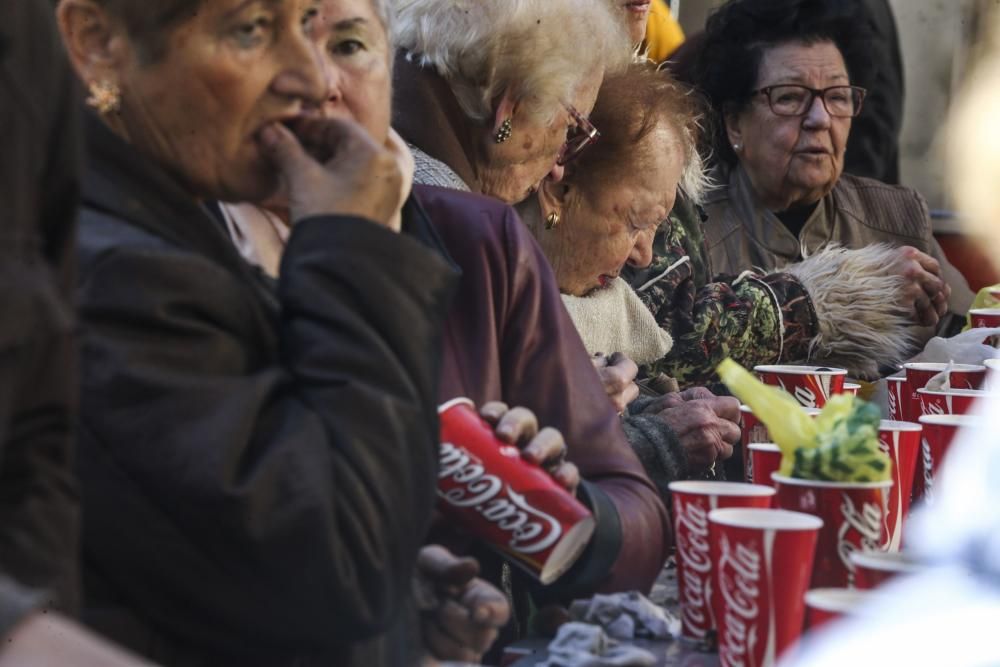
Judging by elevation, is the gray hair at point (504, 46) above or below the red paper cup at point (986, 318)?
above

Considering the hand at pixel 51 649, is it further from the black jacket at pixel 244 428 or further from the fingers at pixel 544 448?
the fingers at pixel 544 448

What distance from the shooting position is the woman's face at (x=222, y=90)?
1.38 metres

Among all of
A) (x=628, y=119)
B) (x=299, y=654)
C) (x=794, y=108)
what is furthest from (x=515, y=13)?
(x=794, y=108)

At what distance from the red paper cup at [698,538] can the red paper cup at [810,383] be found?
0.86 metres

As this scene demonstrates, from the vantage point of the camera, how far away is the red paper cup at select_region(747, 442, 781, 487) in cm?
178

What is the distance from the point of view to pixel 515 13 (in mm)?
2385

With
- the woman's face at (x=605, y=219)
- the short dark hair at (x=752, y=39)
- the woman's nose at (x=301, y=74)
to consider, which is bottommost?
the woman's face at (x=605, y=219)

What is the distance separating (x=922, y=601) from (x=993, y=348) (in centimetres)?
154

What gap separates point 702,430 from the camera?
8.68 feet

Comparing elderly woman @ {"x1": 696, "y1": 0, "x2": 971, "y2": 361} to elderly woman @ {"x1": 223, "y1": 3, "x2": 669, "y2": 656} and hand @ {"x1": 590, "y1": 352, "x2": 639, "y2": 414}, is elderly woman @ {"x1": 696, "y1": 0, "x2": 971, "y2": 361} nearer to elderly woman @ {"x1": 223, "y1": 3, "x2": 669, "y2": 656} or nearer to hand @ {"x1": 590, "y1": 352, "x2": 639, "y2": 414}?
hand @ {"x1": 590, "y1": 352, "x2": 639, "y2": 414}

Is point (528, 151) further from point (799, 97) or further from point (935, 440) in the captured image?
point (799, 97)

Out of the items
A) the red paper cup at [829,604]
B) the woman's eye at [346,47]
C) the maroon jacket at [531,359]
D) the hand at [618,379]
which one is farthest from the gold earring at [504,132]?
the red paper cup at [829,604]

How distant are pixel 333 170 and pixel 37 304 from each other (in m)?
0.68

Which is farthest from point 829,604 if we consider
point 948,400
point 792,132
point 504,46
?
point 792,132
